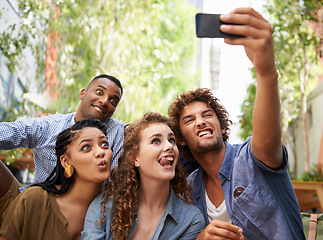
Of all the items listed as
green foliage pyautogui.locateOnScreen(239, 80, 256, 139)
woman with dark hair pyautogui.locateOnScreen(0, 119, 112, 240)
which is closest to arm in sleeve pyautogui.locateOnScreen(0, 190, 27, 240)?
woman with dark hair pyautogui.locateOnScreen(0, 119, 112, 240)

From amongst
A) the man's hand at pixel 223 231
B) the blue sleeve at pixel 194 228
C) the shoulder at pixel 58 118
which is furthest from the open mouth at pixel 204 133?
the shoulder at pixel 58 118

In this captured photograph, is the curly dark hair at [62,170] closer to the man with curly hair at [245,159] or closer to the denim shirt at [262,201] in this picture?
the man with curly hair at [245,159]

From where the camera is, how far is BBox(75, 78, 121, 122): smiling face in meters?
2.69

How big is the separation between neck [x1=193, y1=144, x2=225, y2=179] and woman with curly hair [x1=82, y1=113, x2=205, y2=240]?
22 centimetres

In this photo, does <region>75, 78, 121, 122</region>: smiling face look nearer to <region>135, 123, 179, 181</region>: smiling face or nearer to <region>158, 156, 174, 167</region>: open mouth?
<region>135, 123, 179, 181</region>: smiling face

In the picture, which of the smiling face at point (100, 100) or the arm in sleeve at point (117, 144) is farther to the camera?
the smiling face at point (100, 100)

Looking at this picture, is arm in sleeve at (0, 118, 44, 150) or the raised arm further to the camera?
arm in sleeve at (0, 118, 44, 150)

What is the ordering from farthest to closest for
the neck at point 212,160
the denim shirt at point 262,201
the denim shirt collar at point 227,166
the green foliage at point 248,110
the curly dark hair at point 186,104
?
the green foliage at point 248,110 < the curly dark hair at point 186,104 < the neck at point 212,160 < the denim shirt collar at point 227,166 < the denim shirt at point 262,201

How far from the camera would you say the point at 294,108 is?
28.7ft

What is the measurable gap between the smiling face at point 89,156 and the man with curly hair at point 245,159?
529 millimetres

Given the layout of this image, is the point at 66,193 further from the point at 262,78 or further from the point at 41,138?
the point at 262,78

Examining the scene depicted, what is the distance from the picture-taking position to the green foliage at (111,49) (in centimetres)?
557

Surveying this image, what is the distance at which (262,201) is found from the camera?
1.83 meters

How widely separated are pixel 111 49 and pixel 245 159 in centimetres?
547
